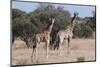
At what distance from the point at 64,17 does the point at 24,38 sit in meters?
0.61

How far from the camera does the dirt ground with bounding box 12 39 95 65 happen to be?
9.20 feet

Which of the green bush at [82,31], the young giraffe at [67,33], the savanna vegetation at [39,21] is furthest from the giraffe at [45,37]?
the green bush at [82,31]

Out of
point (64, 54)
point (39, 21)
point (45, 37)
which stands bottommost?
point (64, 54)

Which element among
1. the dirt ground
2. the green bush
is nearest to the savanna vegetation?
the green bush

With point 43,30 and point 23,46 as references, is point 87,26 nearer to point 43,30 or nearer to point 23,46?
point 43,30

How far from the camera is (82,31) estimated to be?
314 cm

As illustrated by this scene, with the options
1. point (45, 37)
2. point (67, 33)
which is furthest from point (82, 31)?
point (45, 37)

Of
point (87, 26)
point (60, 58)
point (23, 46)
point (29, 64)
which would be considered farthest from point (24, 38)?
point (87, 26)

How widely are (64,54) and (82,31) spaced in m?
0.41

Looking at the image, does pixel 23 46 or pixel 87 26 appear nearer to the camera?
pixel 23 46

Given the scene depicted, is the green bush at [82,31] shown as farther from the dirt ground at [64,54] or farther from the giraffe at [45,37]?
the giraffe at [45,37]

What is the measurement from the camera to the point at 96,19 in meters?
3.24

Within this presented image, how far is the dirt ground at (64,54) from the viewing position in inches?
110

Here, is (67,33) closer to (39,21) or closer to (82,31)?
(82,31)
